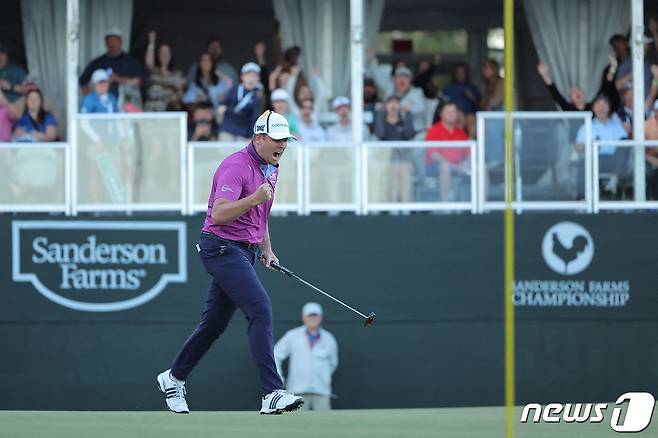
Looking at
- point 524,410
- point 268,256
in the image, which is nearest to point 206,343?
point 268,256

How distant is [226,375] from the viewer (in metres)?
18.0

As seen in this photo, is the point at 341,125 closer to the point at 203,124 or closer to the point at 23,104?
the point at 203,124

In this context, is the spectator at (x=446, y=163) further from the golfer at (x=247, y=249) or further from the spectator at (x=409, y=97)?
the golfer at (x=247, y=249)

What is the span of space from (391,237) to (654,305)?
299cm

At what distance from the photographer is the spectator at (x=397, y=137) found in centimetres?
1755

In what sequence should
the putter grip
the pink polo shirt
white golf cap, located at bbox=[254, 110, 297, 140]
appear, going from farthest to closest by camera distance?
the putter grip
white golf cap, located at bbox=[254, 110, 297, 140]
the pink polo shirt

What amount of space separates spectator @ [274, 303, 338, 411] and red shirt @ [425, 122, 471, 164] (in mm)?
2113

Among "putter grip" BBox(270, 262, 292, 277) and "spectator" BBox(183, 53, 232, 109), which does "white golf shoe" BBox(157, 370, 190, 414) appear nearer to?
"putter grip" BBox(270, 262, 292, 277)

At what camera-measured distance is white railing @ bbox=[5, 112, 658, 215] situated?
1750cm

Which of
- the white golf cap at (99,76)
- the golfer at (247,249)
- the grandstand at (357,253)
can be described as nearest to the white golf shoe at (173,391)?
the golfer at (247,249)

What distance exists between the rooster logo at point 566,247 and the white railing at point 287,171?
245 mm

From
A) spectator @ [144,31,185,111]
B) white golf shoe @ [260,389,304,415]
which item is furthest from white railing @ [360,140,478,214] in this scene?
white golf shoe @ [260,389,304,415]

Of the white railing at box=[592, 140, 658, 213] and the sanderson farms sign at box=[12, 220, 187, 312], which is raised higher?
the white railing at box=[592, 140, 658, 213]

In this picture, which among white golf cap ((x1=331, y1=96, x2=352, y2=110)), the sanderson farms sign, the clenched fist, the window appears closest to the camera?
the clenched fist
